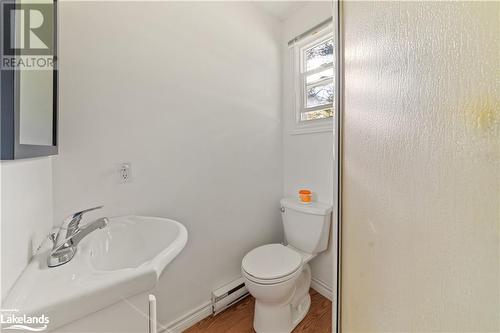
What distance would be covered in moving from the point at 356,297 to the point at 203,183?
39.5 inches

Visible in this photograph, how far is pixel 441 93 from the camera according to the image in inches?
14.7

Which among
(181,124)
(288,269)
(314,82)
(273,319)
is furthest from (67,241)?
(314,82)

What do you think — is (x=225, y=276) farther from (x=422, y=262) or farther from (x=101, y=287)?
(x=422, y=262)

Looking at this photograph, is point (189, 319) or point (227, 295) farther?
point (227, 295)

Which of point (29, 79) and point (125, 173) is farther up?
point (29, 79)

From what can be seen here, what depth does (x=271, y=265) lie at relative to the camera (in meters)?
1.22

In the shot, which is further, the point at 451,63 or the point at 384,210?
the point at 384,210

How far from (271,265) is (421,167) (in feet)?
3.41

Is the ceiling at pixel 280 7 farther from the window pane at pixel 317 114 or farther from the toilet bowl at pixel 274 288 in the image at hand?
the toilet bowl at pixel 274 288

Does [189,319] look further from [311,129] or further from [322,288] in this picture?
[311,129]

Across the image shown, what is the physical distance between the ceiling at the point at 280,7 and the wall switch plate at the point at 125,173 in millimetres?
1543

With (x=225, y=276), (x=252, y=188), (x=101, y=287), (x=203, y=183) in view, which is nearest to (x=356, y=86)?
(x=101, y=287)

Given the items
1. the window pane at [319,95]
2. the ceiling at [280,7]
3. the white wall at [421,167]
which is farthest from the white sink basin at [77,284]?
the ceiling at [280,7]

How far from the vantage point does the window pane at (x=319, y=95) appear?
1496mm
